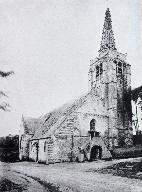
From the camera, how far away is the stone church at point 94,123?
11.1 metres

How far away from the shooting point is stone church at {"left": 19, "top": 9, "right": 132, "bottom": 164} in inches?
437

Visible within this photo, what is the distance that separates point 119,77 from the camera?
1382 centimetres

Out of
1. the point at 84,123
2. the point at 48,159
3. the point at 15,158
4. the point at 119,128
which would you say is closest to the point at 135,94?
the point at 119,128

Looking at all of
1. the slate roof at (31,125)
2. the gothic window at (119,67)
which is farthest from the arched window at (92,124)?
the slate roof at (31,125)

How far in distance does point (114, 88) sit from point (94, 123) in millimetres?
2393

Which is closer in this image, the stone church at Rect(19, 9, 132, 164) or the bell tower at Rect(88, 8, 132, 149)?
the stone church at Rect(19, 9, 132, 164)

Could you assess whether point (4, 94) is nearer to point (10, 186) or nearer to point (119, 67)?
point (10, 186)

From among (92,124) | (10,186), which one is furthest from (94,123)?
(10,186)

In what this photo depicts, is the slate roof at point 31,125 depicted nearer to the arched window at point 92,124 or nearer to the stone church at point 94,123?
the stone church at point 94,123

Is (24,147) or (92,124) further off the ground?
(92,124)

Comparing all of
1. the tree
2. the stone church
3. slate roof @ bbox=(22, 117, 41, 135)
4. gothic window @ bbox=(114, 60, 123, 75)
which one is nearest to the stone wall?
the stone church

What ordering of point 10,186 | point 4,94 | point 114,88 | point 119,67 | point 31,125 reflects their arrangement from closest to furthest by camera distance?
point 10,186 → point 4,94 → point 114,88 → point 119,67 → point 31,125

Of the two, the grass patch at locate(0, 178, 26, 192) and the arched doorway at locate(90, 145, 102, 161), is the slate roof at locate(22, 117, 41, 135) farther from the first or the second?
the grass patch at locate(0, 178, 26, 192)

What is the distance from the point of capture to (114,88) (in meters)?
13.3
